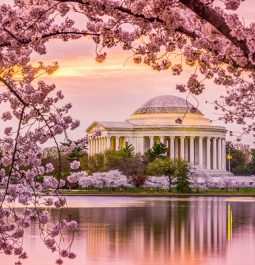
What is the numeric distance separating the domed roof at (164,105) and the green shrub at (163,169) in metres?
50.7

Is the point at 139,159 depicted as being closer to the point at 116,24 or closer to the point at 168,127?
the point at 168,127

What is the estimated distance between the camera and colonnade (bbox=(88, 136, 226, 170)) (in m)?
159

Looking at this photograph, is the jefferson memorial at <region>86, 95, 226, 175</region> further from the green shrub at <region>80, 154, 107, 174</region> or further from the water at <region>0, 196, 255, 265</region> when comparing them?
the water at <region>0, 196, 255, 265</region>

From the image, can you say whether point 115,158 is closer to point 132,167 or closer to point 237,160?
point 132,167

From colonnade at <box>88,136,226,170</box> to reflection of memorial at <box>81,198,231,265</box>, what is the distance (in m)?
114

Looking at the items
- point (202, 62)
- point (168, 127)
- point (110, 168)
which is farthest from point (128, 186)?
point (202, 62)

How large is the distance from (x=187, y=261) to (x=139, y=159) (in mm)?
101110

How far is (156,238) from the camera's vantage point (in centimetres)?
3038

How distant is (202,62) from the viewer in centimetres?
1119

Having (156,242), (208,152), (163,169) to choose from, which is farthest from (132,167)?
(156,242)

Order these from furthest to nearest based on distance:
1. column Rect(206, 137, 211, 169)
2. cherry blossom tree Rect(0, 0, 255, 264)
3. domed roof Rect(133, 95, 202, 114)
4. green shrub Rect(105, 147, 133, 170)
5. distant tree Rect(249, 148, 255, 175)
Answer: distant tree Rect(249, 148, 255, 175)
domed roof Rect(133, 95, 202, 114)
column Rect(206, 137, 211, 169)
green shrub Rect(105, 147, 133, 170)
cherry blossom tree Rect(0, 0, 255, 264)

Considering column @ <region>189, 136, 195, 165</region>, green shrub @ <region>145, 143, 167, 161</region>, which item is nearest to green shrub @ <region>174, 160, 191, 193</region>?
green shrub @ <region>145, 143, 167, 161</region>

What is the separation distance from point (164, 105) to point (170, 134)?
35.3 ft

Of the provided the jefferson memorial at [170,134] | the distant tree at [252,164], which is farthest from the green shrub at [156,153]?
the distant tree at [252,164]
